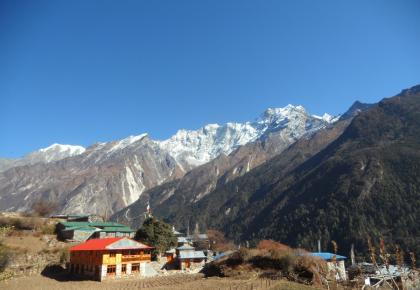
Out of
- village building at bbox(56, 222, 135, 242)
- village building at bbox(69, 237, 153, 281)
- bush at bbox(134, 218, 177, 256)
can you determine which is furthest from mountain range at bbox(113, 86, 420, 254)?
village building at bbox(56, 222, 135, 242)

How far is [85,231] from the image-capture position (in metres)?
70.4

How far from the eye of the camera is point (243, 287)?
140ft

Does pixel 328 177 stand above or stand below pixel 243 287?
above

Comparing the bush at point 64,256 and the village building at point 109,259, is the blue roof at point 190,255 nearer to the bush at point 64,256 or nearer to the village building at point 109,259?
the village building at point 109,259

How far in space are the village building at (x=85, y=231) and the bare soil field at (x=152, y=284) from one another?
698 inches

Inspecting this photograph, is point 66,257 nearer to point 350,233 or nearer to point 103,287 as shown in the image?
point 103,287

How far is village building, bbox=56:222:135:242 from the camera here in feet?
228

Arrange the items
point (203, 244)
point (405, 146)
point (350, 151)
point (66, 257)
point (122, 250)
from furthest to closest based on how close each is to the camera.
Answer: point (350, 151)
point (405, 146)
point (203, 244)
point (66, 257)
point (122, 250)

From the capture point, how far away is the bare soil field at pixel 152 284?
42625 millimetres

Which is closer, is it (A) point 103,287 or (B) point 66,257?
(A) point 103,287

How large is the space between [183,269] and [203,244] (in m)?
41.9

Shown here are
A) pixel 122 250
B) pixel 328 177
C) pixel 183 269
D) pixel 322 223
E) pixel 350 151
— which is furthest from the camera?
pixel 350 151

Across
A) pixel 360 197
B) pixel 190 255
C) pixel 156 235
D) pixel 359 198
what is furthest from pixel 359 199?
pixel 156 235

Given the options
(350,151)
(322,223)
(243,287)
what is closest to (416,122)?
(350,151)
